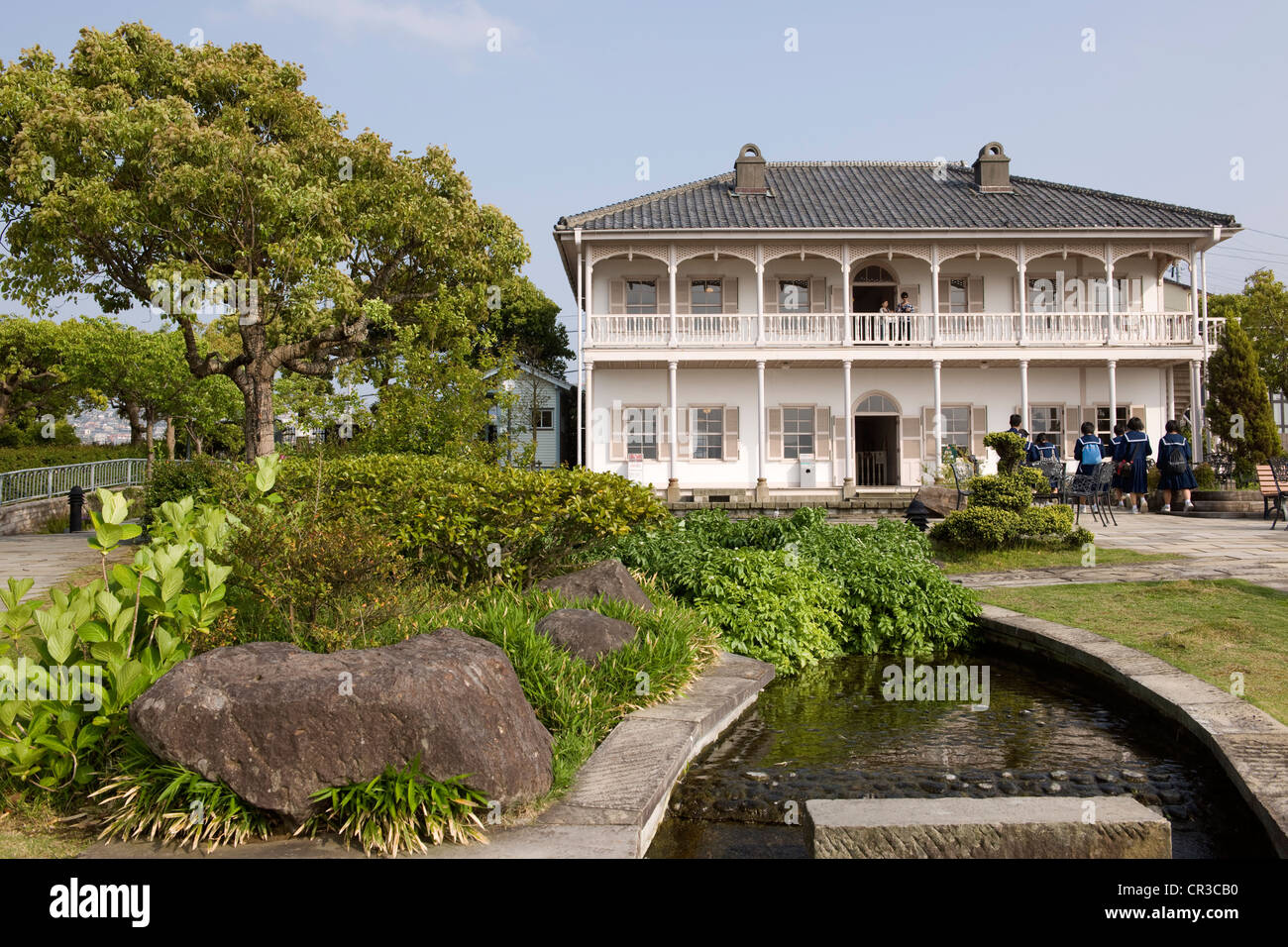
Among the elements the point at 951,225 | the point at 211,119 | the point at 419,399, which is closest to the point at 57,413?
the point at 211,119

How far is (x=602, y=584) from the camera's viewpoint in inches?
246

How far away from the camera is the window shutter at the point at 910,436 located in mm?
22625

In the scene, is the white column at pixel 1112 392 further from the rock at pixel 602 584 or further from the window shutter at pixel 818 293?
the rock at pixel 602 584

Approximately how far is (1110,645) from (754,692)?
2471 millimetres

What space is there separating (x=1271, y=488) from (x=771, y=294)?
39.4ft

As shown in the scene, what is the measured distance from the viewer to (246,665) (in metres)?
3.50

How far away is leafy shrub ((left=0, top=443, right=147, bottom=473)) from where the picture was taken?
2244 centimetres

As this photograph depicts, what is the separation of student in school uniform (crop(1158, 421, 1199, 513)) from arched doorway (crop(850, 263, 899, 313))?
8.53 m

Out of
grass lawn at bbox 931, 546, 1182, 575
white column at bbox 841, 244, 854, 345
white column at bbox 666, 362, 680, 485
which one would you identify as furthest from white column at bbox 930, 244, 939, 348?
grass lawn at bbox 931, 546, 1182, 575

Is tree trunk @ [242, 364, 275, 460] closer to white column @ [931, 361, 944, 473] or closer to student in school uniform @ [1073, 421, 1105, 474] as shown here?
student in school uniform @ [1073, 421, 1105, 474]

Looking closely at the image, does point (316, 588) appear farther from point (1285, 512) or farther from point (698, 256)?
point (698, 256)

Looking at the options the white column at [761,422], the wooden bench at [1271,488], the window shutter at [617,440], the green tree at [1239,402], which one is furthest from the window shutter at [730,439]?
the wooden bench at [1271,488]

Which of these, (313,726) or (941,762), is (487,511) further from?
(941,762)

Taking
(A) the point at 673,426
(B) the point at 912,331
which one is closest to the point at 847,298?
(B) the point at 912,331
